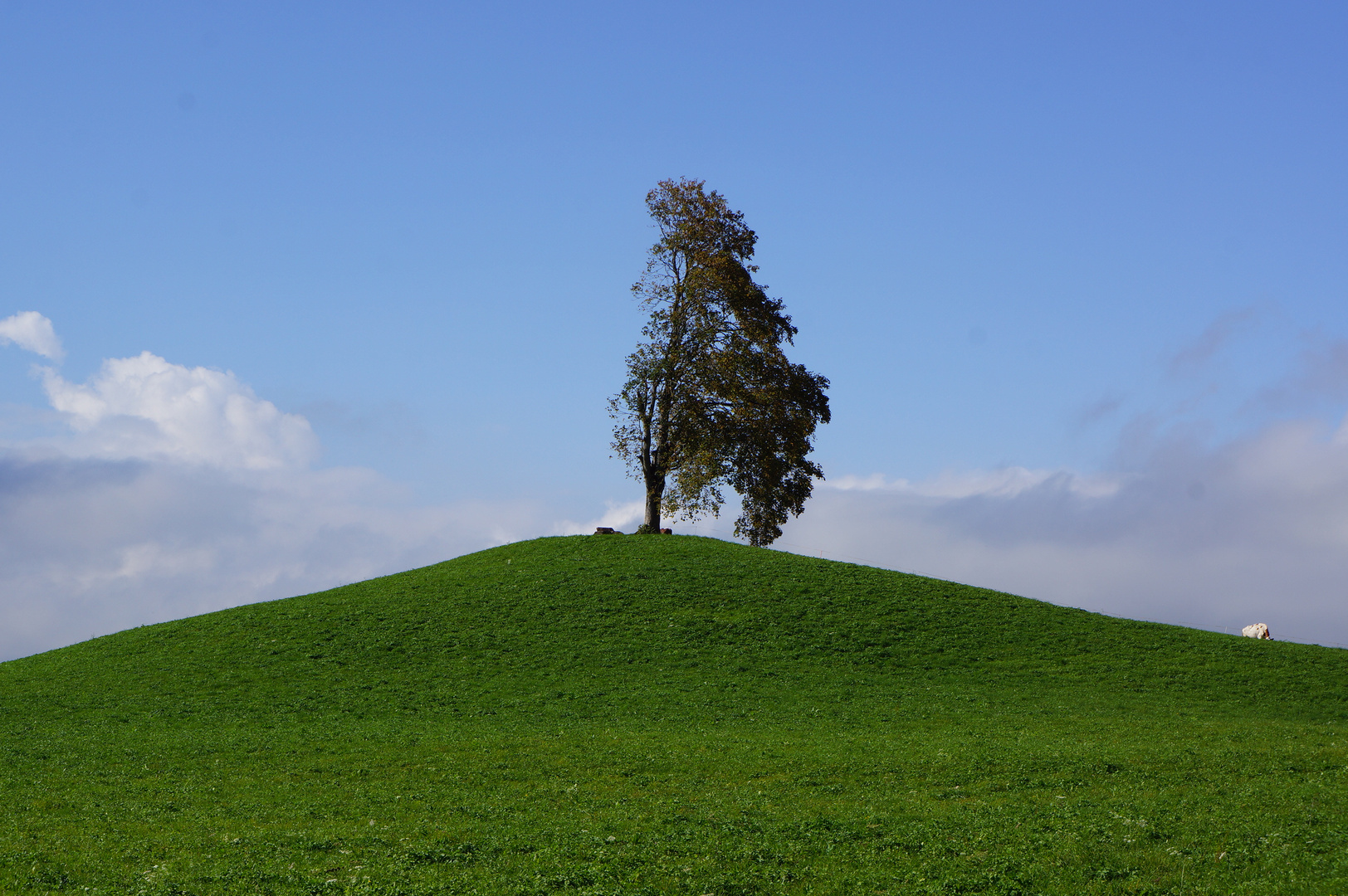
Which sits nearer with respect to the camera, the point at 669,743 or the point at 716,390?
the point at 669,743

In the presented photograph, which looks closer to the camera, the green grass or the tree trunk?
the green grass

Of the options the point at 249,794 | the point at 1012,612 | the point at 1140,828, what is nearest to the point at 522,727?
the point at 249,794

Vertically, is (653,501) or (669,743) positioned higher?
(653,501)

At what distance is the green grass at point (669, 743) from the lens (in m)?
16.8

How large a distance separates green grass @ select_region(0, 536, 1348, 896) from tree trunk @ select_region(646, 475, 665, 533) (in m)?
5.51

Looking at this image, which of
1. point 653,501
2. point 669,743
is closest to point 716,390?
point 653,501

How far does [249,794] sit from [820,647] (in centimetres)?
2421

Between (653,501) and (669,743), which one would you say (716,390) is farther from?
(669,743)

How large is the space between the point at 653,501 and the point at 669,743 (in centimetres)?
3472

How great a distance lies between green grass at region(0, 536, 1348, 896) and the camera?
16797 mm

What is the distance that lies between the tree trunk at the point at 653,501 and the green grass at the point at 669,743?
5513 mm

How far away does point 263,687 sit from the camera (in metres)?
37.2

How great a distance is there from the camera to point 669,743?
1107 inches

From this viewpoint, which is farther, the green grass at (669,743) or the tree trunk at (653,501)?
the tree trunk at (653,501)
